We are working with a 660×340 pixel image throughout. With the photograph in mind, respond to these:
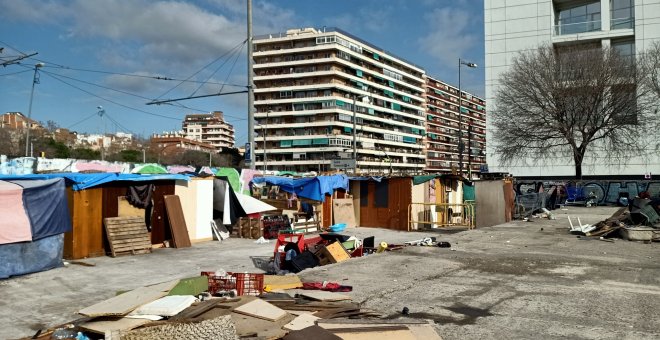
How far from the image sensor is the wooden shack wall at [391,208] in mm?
21297

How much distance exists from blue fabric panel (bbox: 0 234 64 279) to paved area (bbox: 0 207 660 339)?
35 centimetres

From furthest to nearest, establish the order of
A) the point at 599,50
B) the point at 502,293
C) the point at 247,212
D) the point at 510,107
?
the point at 510,107 → the point at 599,50 → the point at 247,212 → the point at 502,293

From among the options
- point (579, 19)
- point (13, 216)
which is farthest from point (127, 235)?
point (579, 19)

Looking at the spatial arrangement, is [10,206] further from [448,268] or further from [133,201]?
[448,268]

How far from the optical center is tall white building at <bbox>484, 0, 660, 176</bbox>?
142 ft

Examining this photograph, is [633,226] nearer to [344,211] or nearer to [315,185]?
[344,211]

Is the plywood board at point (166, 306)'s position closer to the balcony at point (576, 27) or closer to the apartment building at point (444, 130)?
the balcony at point (576, 27)

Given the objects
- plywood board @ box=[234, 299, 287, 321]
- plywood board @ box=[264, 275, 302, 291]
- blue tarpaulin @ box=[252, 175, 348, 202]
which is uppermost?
blue tarpaulin @ box=[252, 175, 348, 202]

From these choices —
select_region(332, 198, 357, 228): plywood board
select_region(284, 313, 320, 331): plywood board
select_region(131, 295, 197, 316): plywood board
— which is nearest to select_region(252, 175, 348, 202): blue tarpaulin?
select_region(332, 198, 357, 228): plywood board

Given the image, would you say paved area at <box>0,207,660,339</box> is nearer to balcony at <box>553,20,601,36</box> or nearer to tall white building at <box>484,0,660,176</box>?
tall white building at <box>484,0,660,176</box>

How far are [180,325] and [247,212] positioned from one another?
13.0m

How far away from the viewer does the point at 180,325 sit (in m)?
5.37

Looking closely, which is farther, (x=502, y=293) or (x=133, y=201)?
(x=133, y=201)

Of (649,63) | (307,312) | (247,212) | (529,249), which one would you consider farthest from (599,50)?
(307,312)
